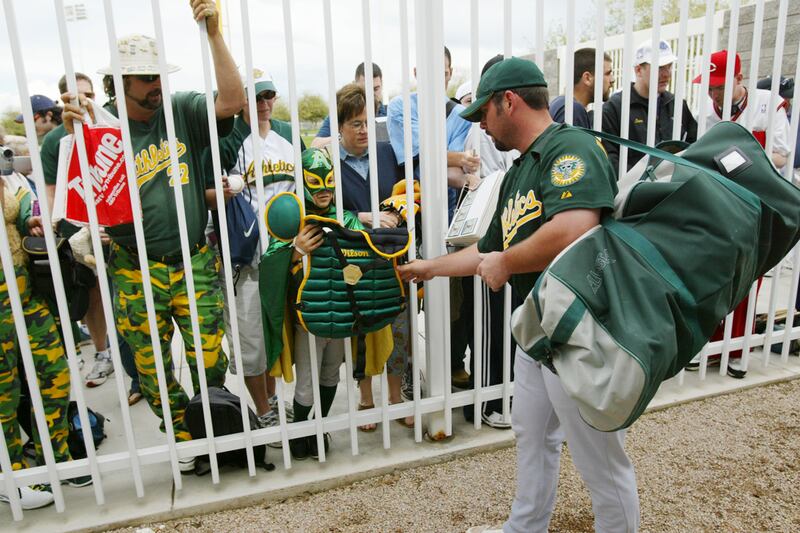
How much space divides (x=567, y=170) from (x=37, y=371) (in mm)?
2621

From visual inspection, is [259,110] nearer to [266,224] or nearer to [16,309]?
[266,224]

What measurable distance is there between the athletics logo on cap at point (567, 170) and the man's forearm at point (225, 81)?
153cm

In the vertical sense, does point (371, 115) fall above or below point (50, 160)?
above

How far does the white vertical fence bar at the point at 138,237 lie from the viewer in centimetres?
242

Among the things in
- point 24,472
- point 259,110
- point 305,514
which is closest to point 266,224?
point 259,110

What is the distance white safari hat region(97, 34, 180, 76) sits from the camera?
2562 millimetres

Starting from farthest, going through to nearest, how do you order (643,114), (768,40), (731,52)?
(768,40) → (643,114) → (731,52)

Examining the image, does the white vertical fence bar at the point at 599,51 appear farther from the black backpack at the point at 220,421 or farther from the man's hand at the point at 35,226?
the man's hand at the point at 35,226

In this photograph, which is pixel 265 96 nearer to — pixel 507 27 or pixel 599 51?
pixel 507 27

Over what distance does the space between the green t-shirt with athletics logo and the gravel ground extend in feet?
4.41

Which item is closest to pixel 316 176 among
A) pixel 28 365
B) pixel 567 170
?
pixel 567 170

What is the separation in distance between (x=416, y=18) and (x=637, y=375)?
211 cm

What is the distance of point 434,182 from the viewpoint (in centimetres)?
302

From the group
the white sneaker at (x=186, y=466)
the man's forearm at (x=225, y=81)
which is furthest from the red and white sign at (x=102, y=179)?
the white sneaker at (x=186, y=466)
